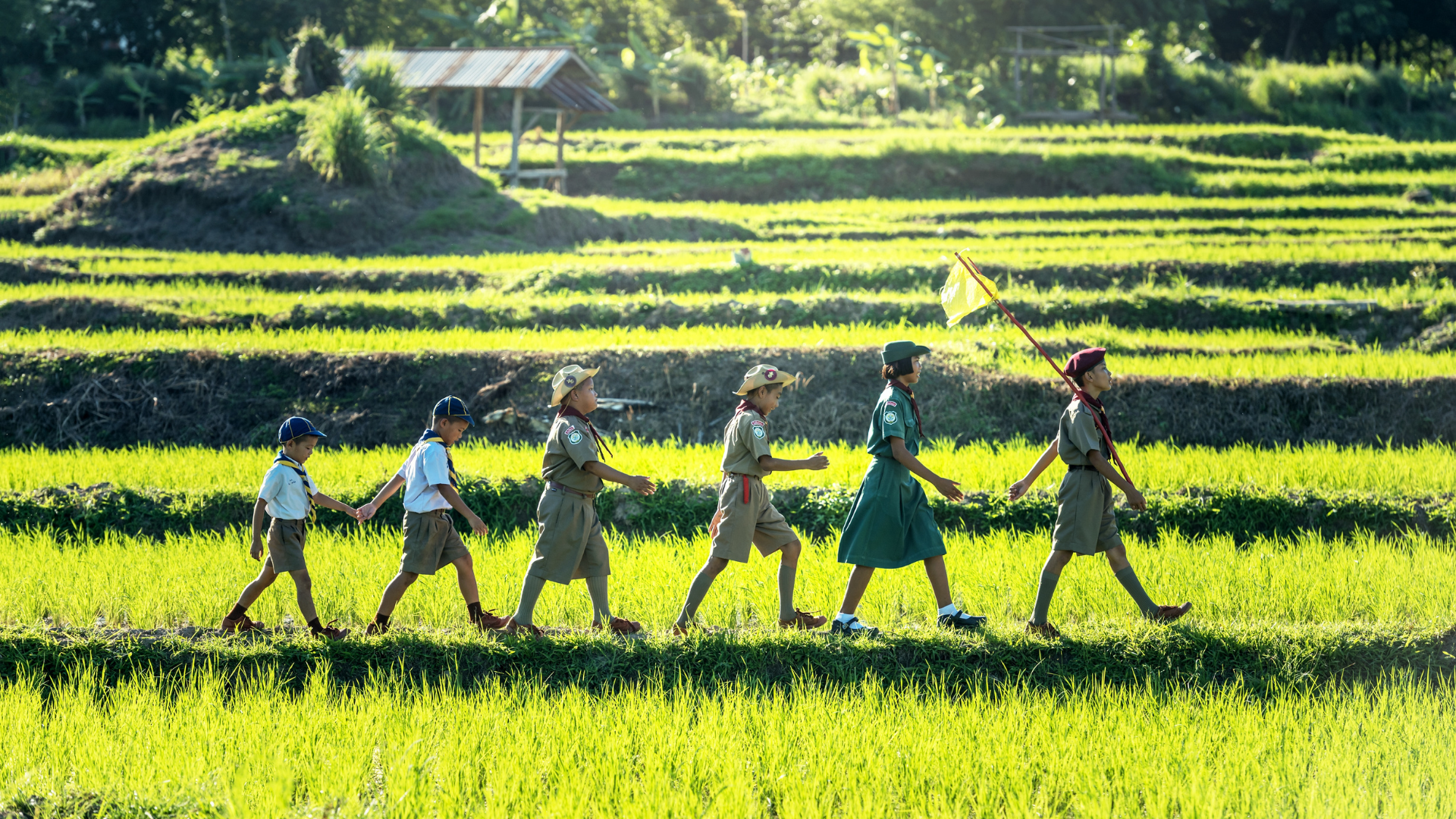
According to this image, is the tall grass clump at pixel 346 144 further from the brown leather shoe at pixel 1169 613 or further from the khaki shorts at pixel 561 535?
the brown leather shoe at pixel 1169 613

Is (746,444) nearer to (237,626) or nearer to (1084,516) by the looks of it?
(1084,516)

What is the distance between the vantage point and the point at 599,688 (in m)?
5.17

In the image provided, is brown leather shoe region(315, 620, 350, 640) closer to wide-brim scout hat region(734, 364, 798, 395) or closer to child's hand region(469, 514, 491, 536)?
child's hand region(469, 514, 491, 536)

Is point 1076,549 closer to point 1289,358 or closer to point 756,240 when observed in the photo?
point 1289,358

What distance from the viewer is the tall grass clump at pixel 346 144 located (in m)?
18.5

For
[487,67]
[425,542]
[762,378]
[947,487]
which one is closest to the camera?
[947,487]

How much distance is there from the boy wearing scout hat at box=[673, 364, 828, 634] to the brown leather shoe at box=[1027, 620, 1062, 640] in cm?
97

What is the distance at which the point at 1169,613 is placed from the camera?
5.34 metres

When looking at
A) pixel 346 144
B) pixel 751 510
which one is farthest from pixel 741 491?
pixel 346 144

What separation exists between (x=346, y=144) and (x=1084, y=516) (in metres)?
16.2

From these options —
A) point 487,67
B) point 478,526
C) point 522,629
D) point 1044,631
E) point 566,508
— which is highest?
point 487,67

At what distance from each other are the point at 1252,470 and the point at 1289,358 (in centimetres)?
307

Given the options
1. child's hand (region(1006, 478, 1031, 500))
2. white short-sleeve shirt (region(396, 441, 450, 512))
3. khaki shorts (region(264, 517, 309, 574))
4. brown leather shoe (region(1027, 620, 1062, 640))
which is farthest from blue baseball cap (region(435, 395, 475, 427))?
brown leather shoe (region(1027, 620, 1062, 640))

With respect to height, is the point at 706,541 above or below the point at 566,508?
below
